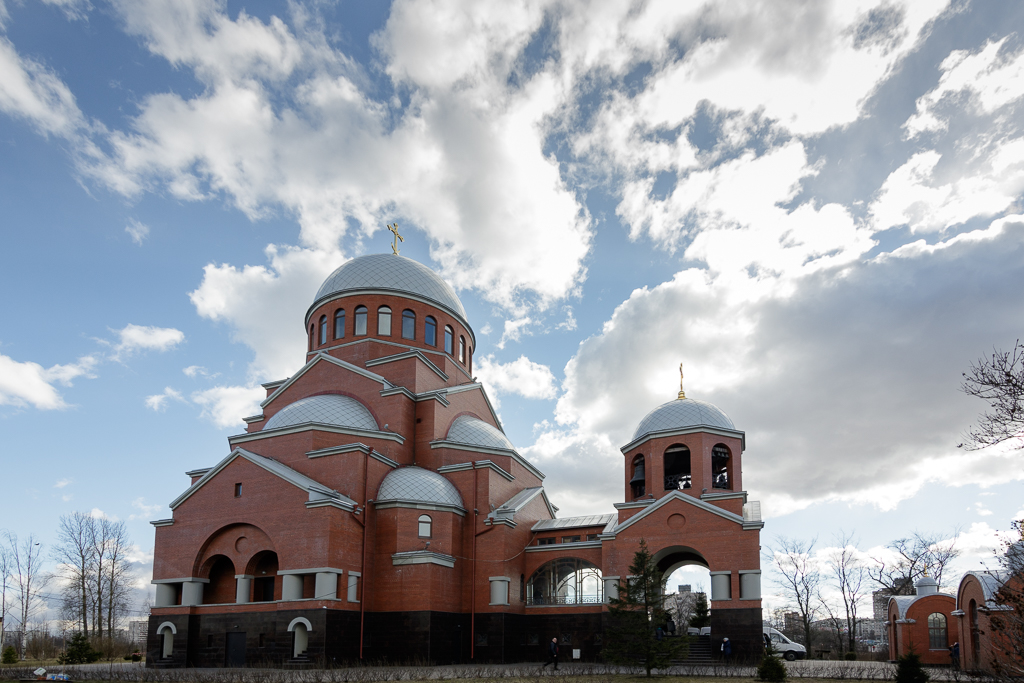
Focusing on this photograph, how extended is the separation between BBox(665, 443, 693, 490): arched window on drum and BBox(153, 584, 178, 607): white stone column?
Answer: 17.4 m

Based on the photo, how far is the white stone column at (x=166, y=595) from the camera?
23.9 meters

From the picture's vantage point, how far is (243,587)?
23031 millimetres

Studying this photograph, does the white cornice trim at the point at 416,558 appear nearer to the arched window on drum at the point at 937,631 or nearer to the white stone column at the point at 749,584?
the white stone column at the point at 749,584

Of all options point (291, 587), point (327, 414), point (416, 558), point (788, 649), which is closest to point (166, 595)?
point (291, 587)

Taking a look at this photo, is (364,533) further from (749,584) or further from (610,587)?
(749,584)

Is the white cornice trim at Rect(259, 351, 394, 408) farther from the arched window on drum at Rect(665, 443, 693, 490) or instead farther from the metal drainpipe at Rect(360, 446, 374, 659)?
the arched window on drum at Rect(665, 443, 693, 490)

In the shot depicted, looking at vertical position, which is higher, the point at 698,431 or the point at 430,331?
the point at 430,331

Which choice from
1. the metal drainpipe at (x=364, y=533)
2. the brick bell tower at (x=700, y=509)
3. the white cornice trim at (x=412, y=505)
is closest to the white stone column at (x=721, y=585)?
the brick bell tower at (x=700, y=509)

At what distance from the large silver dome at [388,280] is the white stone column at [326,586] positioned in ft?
41.6

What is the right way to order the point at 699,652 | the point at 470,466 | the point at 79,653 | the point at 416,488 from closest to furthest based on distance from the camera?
the point at 699,652, the point at 416,488, the point at 470,466, the point at 79,653

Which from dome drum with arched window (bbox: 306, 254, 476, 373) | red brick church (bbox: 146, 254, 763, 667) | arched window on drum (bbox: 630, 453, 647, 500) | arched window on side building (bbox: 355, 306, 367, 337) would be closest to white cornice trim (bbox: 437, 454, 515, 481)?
red brick church (bbox: 146, 254, 763, 667)

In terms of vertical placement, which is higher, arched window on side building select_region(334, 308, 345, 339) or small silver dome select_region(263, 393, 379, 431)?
arched window on side building select_region(334, 308, 345, 339)

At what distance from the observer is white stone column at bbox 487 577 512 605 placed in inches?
981

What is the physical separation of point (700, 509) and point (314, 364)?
15.7 metres
